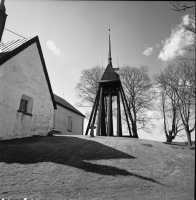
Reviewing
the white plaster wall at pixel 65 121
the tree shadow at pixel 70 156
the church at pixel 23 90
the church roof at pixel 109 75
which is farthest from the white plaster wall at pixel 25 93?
the church roof at pixel 109 75

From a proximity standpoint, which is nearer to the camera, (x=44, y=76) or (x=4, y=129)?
(x=4, y=129)

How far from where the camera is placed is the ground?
334 centimetres

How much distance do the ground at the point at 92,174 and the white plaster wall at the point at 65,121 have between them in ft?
31.1

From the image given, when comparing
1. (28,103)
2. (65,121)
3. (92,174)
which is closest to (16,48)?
(28,103)

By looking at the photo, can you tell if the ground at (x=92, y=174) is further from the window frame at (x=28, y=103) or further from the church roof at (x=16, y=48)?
the church roof at (x=16, y=48)

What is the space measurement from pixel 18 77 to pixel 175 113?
14.9 meters

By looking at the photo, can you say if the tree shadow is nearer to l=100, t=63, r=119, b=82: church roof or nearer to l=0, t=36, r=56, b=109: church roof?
l=0, t=36, r=56, b=109: church roof

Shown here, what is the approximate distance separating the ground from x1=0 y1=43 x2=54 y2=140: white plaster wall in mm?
2117

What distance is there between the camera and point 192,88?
8.84 metres

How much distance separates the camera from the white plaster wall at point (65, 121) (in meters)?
15.6

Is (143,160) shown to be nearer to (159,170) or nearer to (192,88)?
(159,170)

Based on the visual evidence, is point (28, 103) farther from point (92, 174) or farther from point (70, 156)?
point (92, 174)

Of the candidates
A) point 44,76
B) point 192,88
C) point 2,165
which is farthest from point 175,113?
point 2,165

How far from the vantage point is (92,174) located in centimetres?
424
